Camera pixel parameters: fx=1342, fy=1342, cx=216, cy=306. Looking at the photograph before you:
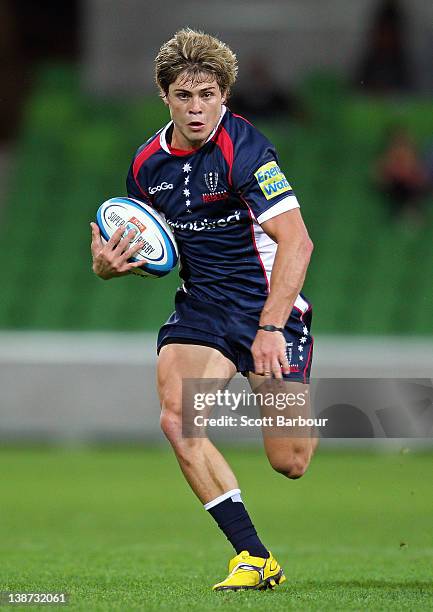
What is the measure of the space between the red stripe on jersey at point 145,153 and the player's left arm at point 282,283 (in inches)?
26.6

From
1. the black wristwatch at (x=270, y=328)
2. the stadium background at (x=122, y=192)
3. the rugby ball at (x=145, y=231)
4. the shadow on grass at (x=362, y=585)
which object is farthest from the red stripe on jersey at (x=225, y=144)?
the stadium background at (x=122, y=192)

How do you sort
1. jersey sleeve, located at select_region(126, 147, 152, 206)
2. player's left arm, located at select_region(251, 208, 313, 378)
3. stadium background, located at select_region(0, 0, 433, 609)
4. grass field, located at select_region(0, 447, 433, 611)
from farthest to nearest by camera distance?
1. stadium background, located at select_region(0, 0, 433, 609)
2. jersey sleeve, located at select_region(126, 147, 152, 206)
3. grass field, located at select_region(0, 447, 433, 611)
4. player's left arm, located at select_region(251, 208, 313, 378)

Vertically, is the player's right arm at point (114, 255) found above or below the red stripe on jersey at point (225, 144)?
below

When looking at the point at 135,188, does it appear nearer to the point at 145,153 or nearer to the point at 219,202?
the point at 145,153

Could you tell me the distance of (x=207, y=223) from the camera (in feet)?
18.4

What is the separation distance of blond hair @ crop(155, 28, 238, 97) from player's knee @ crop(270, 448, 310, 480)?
153cm

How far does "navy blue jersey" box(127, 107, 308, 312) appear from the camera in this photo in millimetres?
5398

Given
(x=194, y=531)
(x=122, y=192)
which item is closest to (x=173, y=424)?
(x=194, y=531)

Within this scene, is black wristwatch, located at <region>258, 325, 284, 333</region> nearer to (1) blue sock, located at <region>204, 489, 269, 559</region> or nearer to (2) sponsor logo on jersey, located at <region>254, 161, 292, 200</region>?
(2) sponsor logo on jersey, located at <region>254, 161, 292, 200</region>

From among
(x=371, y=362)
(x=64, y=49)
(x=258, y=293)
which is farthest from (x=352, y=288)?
(x=258, y=293)

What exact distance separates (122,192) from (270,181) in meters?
10.7

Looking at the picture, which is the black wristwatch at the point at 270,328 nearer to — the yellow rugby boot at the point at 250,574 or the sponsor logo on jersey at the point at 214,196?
the sponsor logo on jersey at the point at 214,196

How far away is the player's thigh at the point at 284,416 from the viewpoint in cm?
554

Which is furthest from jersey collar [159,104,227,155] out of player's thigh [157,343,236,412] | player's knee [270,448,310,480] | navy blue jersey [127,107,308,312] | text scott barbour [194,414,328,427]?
player's knee [270,448,310,480]
